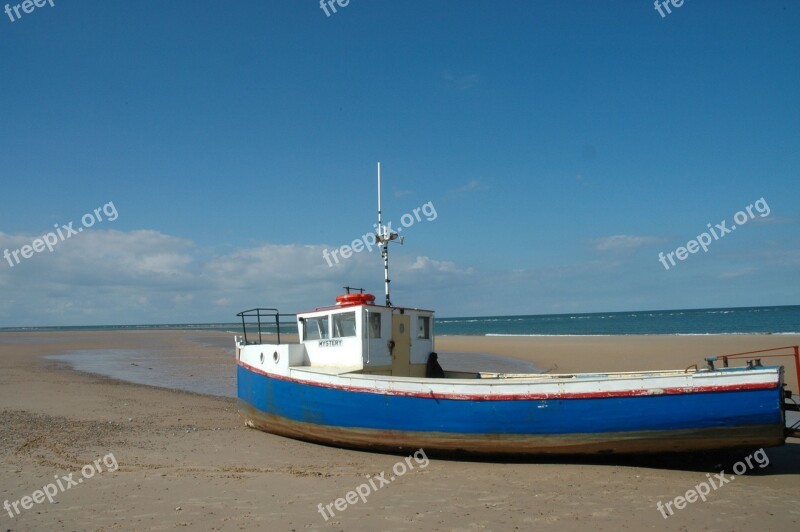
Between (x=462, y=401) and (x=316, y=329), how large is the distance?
4.23m

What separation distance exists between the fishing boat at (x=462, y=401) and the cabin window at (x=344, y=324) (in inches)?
0.8

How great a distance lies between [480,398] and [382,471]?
5.67 ft

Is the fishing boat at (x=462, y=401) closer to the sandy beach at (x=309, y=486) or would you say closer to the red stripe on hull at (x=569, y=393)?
the red stripe on hull at (x=569, y=393)

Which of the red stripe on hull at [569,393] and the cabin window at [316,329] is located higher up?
the cabin window at [316,329]

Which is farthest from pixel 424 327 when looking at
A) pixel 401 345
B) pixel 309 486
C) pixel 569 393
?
pixel 309 486

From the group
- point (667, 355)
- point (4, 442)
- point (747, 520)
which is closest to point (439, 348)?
point (667, 355)

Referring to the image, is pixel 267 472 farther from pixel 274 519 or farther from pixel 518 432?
pixel 518 432

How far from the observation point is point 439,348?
38.5 meters

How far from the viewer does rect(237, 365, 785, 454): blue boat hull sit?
297 inches

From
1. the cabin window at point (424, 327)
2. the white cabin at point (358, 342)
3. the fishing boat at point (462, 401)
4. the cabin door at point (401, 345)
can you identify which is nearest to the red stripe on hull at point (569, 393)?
the fishing boat at point (462, 401)

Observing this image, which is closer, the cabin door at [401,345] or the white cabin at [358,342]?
the white cabin at [358,342]

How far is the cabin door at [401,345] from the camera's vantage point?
1146cm

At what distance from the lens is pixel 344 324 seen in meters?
11.4

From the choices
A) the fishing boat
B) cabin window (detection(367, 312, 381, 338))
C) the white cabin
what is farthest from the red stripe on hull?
cabin window (detection(367, 312, 381, 338))
